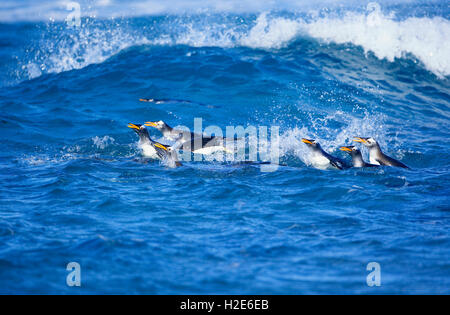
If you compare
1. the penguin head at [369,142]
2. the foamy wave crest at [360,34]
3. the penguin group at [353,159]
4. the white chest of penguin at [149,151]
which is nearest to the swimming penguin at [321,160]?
the penguin group at [353,159]

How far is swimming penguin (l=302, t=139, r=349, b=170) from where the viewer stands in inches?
351

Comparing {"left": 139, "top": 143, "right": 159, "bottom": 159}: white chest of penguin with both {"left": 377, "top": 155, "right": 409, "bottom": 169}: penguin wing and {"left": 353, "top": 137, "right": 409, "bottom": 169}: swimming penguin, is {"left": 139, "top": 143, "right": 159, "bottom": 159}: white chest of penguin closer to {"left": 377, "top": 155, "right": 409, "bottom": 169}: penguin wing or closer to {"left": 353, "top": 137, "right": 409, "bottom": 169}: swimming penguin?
{"left": 353, "top": 137, "right": 409, "bottom": 169}: swimming penguin

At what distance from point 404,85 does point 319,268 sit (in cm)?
1073

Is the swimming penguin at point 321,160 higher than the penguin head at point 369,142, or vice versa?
the penguin head at point 369,142

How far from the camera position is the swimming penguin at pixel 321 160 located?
8914 millimetres

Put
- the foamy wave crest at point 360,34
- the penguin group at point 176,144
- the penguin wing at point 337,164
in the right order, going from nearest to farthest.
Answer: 1. the penguin wing at point 337,164
2. the penguin group at point 176,144
3. the foamy wave crest at point 360,34

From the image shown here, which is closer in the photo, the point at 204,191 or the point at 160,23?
the point at 204,191

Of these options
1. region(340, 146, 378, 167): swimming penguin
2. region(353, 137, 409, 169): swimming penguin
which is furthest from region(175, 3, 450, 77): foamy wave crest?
region(340, 146, 378, 167): swimming penguin

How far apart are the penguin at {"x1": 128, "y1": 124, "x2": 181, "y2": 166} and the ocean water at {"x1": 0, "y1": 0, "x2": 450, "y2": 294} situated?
0.35 metres

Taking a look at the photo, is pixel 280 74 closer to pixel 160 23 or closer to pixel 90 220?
pixel 160 23

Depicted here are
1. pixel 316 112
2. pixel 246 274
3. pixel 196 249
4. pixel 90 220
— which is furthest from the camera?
pixel 316 112

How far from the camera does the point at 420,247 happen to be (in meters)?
5.87

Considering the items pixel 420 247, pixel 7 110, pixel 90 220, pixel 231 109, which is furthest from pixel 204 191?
pixel 7 110

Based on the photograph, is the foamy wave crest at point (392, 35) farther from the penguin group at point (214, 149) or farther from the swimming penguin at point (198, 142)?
the swimming penguin at point (198, 142)
